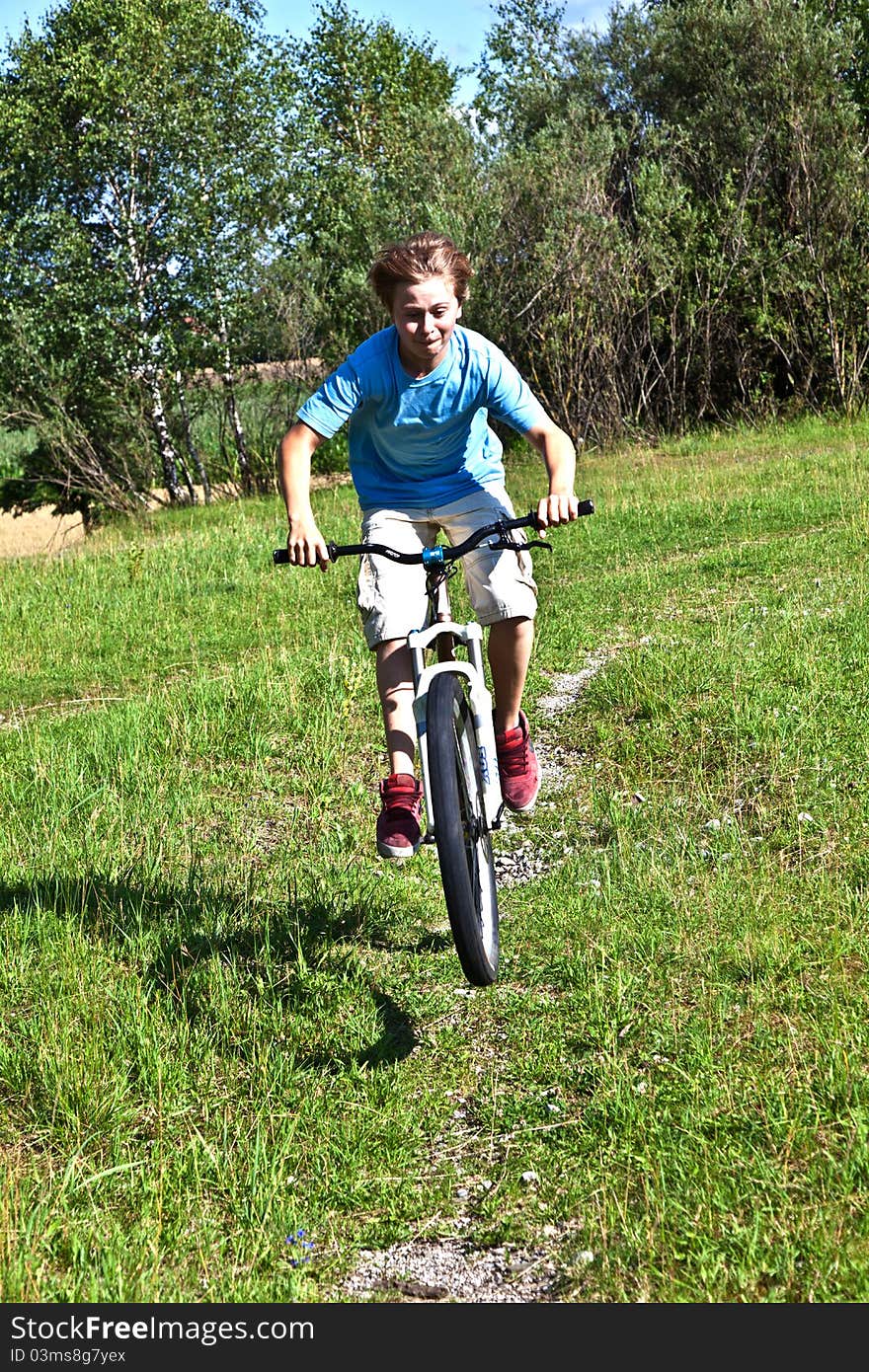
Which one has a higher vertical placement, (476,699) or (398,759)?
(476,699)

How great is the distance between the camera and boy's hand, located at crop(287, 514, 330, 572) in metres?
3.78

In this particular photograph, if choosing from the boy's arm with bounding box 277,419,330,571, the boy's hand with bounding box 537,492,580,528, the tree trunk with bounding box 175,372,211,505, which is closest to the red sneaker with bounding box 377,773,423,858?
the boy's arm with bounding box 277,419,330,571

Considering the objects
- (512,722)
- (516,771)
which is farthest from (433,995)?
(512,722)

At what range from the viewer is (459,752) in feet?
12.6

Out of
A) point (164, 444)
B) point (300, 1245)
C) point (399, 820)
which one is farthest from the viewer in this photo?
point (164, 444)

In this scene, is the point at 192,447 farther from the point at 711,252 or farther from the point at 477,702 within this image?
the point at 477,702

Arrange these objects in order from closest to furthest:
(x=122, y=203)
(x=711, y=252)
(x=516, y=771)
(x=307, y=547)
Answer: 1. (x=307, y=547)
2. (x=516, y=771)
3. (x=711, y=252)
4. (x=122, y=203)

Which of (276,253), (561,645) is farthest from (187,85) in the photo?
(561,645)

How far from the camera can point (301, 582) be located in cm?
1119

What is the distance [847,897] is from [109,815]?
3.15m

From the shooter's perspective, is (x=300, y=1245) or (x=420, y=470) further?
(x=420, y=470)

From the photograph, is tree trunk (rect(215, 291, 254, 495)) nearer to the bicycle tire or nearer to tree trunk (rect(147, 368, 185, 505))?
tree trunk (rect(147, 368, 185, 505))

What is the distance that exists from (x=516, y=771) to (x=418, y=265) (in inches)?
66.4
